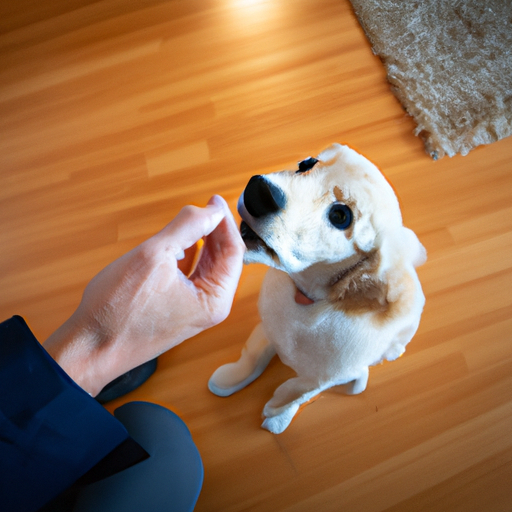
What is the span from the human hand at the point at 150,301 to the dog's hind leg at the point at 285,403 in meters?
0.34

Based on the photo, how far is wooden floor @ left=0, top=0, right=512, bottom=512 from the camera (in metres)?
0.87

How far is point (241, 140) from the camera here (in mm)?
1196

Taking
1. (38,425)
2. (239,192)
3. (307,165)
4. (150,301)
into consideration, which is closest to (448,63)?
(239,192)

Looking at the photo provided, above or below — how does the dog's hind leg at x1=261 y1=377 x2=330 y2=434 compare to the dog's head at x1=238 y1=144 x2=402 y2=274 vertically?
below

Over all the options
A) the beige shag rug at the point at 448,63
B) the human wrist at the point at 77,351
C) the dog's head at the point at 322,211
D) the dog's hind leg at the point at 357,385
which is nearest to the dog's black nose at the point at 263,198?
the dog's head at the point at 322,211

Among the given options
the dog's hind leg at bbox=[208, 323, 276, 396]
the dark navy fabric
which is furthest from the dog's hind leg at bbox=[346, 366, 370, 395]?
the dark navy fabric

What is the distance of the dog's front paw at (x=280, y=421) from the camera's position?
0.83m

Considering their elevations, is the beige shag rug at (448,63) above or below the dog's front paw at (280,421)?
above

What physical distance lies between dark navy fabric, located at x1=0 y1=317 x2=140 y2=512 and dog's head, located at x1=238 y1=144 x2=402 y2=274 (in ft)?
1.00

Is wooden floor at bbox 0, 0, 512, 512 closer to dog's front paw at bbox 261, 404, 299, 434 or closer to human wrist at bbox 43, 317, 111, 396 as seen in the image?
dog's front paw at bbox 261, 404, 299, 434

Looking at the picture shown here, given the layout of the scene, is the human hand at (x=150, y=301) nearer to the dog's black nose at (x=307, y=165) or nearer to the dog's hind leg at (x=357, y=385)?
the dog's black nose at (x=307, y=165)

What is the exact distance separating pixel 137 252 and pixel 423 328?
0.77 m

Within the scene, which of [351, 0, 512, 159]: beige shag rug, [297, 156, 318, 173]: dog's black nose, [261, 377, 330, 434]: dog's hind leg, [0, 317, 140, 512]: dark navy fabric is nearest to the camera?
[0, 317, 140, 512]: dark navy fabric

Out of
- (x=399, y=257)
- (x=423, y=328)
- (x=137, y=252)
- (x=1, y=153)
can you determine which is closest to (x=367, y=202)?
(x=399, y=257)
